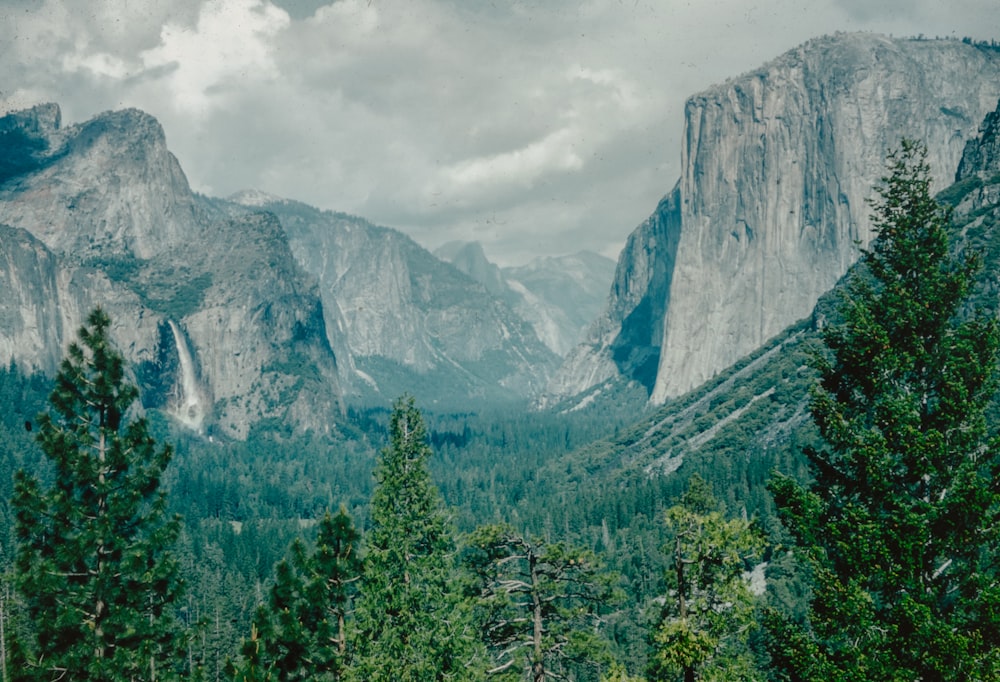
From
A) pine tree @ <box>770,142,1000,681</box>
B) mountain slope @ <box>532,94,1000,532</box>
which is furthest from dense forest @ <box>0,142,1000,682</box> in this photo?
mountain slope @ <box>532,94,1000,532</box>

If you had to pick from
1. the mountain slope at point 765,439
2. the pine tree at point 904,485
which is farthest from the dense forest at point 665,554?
the mountain slope at point 765,439

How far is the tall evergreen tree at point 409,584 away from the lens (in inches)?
1027

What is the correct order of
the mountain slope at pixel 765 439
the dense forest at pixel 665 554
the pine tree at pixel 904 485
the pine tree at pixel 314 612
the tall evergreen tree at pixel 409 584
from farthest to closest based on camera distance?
1. the mountain slope at pixel 765 439
2. the pine tree at pixel 314 612
3. the tall evergreen tree at pixel 409 584
4. the dense forest at pixel 665 554
5. the pine tree at pixel 904 485

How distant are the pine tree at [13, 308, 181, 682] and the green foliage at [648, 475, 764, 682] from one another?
16.1 m

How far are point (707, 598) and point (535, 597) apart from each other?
517cm

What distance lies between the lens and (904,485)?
19125 mm

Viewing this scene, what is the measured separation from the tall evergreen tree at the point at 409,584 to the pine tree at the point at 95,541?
6.63m

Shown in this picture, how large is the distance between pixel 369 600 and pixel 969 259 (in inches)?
835

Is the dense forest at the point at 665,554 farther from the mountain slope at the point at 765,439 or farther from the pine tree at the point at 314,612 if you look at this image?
the mountain slope at the point at 765,439

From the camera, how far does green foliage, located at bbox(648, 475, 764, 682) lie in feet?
63.1

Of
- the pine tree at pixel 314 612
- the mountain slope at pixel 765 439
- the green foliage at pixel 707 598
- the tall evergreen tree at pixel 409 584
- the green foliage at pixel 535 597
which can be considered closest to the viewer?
Answer: the green foliage at pixel 707 598

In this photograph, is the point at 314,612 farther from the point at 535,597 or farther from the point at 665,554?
the point at 665,554

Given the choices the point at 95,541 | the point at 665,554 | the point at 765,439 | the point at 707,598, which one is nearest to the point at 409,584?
the point at 665,554

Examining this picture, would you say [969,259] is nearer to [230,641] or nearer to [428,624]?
[428,624]
